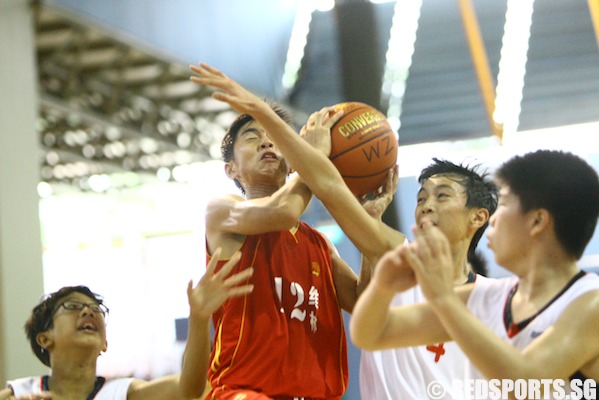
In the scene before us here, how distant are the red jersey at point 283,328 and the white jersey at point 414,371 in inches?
5.4

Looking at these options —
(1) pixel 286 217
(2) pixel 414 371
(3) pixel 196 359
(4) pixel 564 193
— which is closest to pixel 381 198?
(1) pixel 286 217

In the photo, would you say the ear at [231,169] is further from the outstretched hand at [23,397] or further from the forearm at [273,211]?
the outstretched hand at [23,397]

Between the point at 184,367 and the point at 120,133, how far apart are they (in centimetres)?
1189

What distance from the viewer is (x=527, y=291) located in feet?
8.82

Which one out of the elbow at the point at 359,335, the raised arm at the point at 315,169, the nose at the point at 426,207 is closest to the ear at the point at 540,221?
the elbow at the point at 359,335

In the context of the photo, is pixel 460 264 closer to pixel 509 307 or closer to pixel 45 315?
pixel 509 307

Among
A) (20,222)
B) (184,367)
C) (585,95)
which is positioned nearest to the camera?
(184,367)

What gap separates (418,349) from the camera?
392 centimetres

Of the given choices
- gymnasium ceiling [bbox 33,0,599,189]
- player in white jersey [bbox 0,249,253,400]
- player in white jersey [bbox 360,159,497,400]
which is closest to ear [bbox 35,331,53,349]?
player in white jersey [bbox 0,249,253,400]

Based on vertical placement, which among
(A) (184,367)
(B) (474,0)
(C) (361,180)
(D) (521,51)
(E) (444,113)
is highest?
(B) (474,0)

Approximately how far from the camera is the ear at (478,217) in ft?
13.6

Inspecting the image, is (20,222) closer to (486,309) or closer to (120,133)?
(486,309)

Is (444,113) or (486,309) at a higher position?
(444,113)

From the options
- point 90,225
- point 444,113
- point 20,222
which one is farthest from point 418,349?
point 90,225
